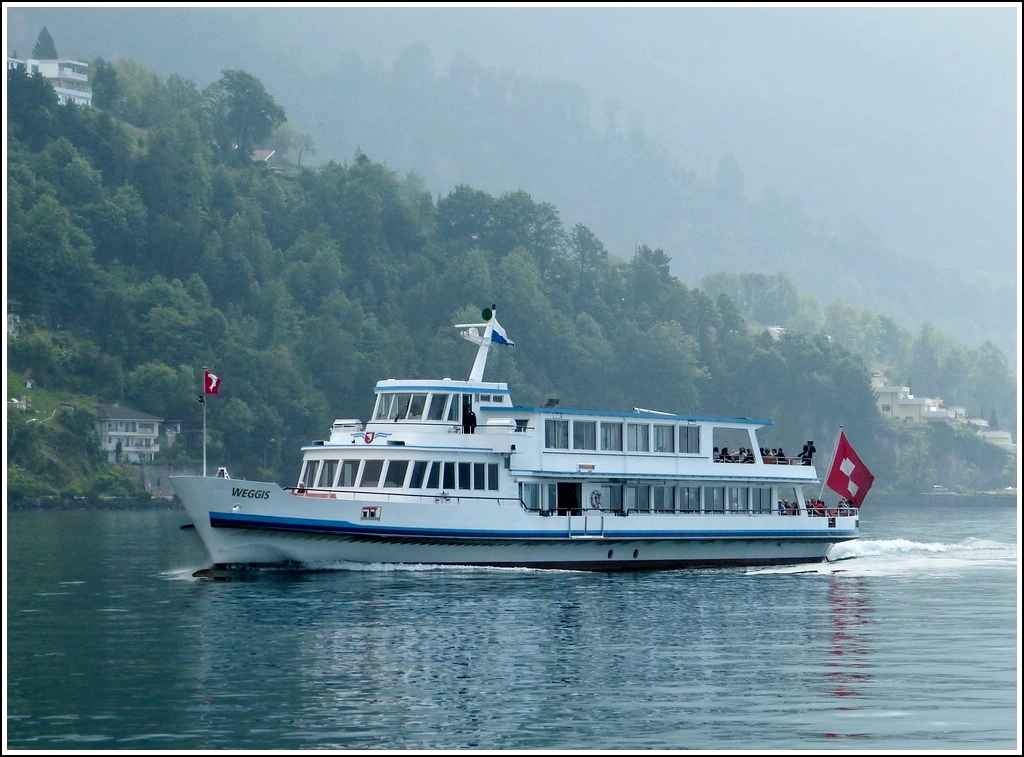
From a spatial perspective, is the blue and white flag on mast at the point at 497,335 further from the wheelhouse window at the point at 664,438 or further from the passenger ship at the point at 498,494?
the wheelhouse window at the point at 664,438

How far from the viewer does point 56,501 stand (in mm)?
113750

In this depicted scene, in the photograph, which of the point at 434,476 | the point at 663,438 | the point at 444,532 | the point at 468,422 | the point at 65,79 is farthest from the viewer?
the point at 65,79

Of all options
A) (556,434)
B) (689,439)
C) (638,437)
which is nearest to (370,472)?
(556,434)

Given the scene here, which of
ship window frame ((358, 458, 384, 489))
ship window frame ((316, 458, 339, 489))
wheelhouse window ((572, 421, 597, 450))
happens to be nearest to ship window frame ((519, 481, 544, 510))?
wheelhouse window ((572, 421, 597, 450))

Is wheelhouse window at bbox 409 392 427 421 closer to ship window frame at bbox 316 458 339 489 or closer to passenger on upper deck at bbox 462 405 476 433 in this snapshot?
passenger on upper deck at bbox 462 405 476 433

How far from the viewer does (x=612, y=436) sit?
169 ft

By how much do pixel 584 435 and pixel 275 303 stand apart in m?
104

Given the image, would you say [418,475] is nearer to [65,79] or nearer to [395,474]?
[395,474]

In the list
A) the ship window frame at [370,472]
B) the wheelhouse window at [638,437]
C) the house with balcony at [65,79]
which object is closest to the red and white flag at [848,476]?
the wheelhouse window at [638,437]

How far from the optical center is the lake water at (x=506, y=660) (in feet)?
80.4

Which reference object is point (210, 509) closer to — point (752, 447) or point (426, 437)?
point (426, 437)

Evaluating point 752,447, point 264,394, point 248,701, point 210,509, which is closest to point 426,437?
point 210,509

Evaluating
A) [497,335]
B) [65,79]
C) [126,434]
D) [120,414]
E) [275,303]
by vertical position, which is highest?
[65,79]

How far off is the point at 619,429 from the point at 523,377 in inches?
4218
